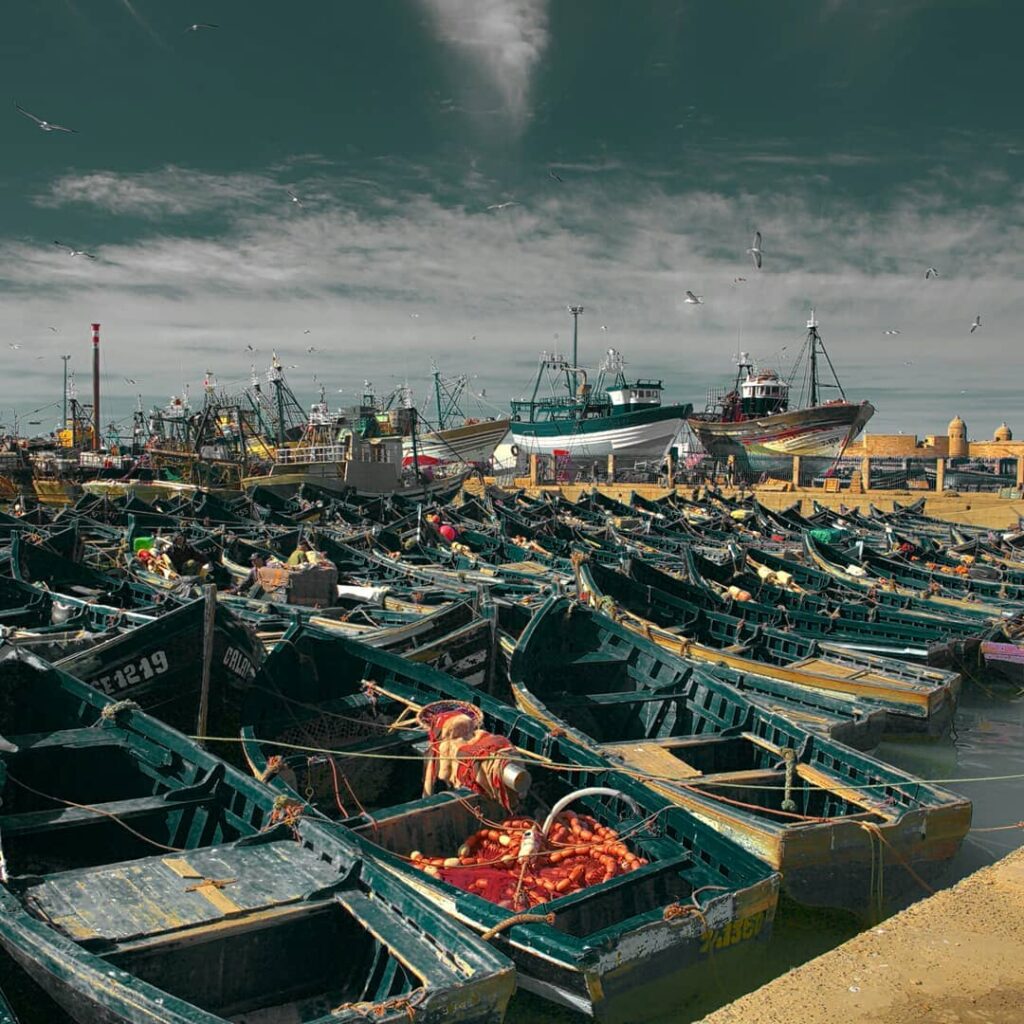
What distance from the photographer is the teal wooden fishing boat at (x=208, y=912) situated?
5605 millimetres

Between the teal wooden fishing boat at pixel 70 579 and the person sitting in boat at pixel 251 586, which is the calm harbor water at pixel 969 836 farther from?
the person sitting in boat at pixel 251 586

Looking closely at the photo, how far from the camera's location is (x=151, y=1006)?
5.14 m

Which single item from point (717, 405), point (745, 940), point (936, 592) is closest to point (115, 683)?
point (745, 940)

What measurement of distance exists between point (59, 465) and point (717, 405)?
6002cm

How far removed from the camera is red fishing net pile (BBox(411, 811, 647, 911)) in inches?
316

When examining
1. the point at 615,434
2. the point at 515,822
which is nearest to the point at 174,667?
the point at 515,822

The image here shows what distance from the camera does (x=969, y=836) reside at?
1197 centimetres

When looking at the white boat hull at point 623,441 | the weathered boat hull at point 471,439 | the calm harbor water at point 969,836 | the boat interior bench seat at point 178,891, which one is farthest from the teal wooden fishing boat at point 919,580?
the weathered boat hull at point 471,439

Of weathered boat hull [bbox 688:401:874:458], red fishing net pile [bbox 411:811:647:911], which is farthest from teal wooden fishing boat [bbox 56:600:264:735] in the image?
weathered boat hull [bbox 688:401:874:458]

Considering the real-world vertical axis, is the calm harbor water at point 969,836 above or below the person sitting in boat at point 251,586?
below

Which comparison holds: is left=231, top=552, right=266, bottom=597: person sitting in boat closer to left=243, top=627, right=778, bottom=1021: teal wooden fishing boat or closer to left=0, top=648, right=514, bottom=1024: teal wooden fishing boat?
left=243, top=627, right=778, bottom=1021: teal wooden fishing boat

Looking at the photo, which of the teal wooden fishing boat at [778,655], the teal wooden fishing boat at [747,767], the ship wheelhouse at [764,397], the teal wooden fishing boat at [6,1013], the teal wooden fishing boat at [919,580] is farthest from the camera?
the ship wheelhouse at [764,397]

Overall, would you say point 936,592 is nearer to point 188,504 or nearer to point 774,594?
point 774,594

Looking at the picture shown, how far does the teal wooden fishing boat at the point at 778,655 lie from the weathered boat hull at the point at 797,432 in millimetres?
59786
